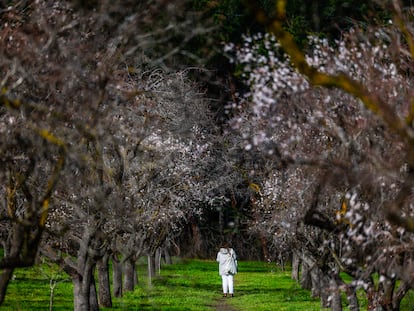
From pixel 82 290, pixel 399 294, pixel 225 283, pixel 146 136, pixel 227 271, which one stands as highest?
pixel 146 136

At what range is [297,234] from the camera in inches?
742

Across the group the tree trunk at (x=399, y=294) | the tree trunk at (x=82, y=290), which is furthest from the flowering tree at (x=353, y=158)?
the tree trunk at (x=82, y=290)

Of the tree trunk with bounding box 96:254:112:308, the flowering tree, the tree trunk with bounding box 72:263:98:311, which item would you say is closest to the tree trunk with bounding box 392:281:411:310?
the flowering tree

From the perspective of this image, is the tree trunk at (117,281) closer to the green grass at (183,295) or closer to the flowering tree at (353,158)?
the green grass at (183,295)

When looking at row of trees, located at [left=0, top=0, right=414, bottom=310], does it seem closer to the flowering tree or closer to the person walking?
the flowering tree

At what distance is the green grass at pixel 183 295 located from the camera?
23.5 metres

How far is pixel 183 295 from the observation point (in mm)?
28047

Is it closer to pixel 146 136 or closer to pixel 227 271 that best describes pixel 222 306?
pixel 227 271

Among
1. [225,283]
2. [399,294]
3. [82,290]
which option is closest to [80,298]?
[82,290]

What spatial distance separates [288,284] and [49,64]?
89.6 feet

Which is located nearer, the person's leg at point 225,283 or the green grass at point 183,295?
the green grass at point 183,295

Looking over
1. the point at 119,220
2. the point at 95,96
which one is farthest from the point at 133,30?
the point at 119,220

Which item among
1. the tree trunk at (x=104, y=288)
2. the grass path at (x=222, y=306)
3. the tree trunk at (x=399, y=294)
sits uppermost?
the tree trunk at (x=104, y=288)

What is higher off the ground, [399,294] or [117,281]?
[117,281]
